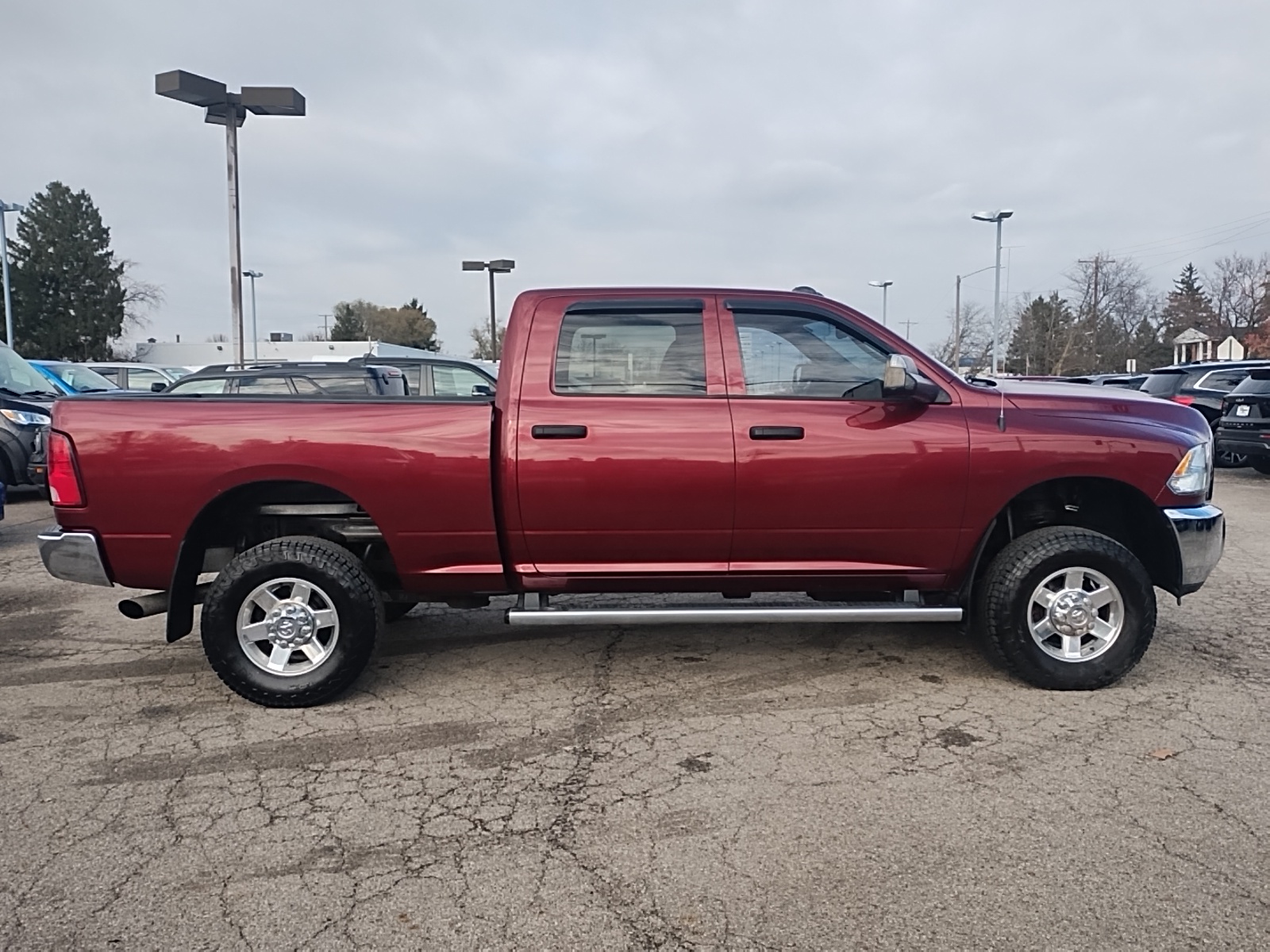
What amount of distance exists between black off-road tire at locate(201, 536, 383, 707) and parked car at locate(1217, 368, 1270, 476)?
1252cm

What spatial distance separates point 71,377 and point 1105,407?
52.1 feet

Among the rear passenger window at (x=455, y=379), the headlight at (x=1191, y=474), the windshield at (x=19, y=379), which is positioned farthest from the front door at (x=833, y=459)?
the rear passenger window at (x=455, y=379)

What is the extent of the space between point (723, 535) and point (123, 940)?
2.79 metres

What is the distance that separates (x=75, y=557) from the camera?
432 cm

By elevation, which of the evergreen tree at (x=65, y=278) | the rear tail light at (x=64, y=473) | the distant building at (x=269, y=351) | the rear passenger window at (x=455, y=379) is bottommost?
the rear tail light at (x=64, y=473)

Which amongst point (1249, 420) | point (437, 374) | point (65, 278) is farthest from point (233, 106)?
point (65, 278)

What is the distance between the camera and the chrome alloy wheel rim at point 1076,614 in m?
4.40

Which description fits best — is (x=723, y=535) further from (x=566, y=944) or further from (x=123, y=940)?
(x=123, y=940)

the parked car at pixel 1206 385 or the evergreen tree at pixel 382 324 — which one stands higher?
the evergreen tree at pixel 382 324

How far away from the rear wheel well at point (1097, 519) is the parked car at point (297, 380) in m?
7.10

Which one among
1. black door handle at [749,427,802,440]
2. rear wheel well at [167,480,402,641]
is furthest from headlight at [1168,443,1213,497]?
rear wheel well at [167,480,402,641]

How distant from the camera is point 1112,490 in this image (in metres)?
4.59

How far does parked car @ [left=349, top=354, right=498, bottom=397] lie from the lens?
13922mm

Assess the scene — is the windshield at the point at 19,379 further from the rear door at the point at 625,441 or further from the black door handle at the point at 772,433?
the black door handle at the point at 772,433
